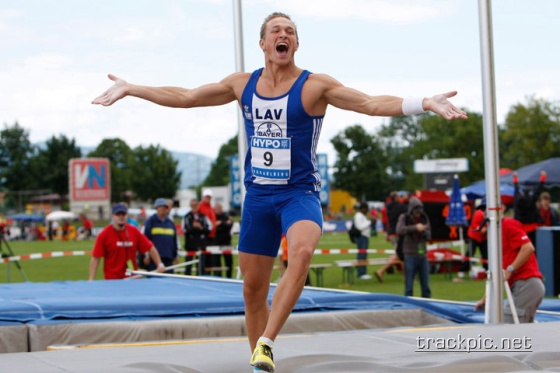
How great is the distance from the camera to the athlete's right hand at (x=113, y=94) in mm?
5312

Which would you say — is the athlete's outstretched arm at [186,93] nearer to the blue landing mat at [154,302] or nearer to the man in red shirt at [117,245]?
the blue landing mat at [154,302]

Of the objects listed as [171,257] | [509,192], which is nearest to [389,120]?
[509,192]

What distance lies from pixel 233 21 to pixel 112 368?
7.09m

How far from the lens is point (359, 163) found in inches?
3292

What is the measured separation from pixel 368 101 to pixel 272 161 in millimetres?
666

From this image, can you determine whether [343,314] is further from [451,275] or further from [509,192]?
[509,192]

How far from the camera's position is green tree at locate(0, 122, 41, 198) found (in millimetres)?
96000

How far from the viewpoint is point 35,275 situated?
2241cm

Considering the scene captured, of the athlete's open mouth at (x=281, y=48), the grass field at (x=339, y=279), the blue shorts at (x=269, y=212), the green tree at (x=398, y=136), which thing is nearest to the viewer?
the blue shorts at (x=269, y=212)

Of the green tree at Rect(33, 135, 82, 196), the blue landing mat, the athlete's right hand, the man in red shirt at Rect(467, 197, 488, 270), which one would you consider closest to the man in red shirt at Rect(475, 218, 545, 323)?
the man in red shirt at Rect(467, 197, 488, 270)

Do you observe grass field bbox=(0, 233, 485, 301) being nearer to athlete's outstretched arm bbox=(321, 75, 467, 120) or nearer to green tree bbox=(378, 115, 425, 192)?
athlete's outstretched arm bbox=(321, 75, 467, 120)

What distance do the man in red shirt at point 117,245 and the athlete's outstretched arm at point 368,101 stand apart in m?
6.78

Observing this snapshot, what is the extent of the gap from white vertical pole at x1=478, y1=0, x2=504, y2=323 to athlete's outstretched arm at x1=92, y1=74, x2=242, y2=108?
390cm

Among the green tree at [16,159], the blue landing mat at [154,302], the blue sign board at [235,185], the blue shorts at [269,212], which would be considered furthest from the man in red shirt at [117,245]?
the green tree at [16,159]
